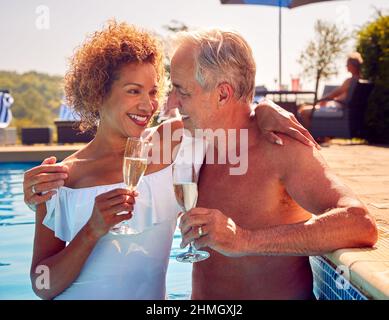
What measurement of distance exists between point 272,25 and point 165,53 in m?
10.8

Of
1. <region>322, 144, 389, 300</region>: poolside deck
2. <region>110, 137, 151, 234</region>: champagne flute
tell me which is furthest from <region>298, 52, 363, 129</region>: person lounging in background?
<region>110, 137, 151, 234</region>: champagne flute

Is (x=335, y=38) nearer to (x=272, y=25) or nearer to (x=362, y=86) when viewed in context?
(x=272, y=25)

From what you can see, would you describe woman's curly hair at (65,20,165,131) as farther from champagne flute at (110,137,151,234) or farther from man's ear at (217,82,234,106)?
champagne flute at (110,137,151,234)

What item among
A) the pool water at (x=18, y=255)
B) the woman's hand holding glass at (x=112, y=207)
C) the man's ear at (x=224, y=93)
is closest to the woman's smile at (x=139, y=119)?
the man's ear at (x=224, y=93)

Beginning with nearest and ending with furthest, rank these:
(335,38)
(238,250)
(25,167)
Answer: (238,250), (25,167), (335,38)

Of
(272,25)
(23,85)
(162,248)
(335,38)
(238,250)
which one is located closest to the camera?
(238,250)

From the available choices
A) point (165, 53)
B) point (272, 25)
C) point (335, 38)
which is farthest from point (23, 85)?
point (165, 53)

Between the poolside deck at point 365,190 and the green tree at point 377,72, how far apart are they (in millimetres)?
1091

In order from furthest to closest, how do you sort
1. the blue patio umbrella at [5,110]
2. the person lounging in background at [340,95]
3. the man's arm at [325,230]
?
1. the blue patio umbrella at [5,110]
2. the person lounging in background at [340,95]
3. the man's arm at [325,230]

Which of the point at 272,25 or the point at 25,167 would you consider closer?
the point at 25,167

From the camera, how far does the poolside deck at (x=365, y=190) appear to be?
1938 millimetres

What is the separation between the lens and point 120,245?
255 centimetres

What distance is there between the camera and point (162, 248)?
2645mm

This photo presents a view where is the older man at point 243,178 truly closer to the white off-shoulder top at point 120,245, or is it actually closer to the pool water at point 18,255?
the white off-shoulder top at point 120,245
